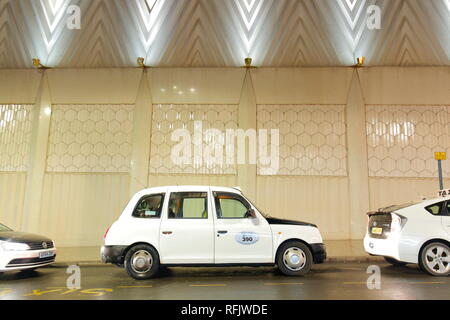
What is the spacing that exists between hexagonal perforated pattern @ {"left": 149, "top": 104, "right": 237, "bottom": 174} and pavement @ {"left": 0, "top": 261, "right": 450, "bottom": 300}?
16.9ft

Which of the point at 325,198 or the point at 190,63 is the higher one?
the point at 190,63

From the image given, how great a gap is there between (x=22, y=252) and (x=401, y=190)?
38.3 feet

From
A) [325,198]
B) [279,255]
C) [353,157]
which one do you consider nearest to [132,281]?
[279,255]

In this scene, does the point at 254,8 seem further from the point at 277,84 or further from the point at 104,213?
the point at 104,213

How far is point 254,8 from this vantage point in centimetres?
1228

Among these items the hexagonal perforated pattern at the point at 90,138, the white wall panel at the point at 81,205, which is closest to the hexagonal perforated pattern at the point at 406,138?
the hexagonal perforated pattern at the point at 90,138

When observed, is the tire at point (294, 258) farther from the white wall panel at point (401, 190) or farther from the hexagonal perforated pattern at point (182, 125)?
the white wall panel at point (401, 190)

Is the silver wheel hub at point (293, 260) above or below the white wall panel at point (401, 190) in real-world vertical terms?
below

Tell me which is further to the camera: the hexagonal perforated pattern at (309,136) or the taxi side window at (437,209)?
the hexagonal perforated pattern at (309,136)

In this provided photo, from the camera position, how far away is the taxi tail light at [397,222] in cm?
590

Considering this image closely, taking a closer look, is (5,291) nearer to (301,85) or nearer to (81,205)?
(81,205)

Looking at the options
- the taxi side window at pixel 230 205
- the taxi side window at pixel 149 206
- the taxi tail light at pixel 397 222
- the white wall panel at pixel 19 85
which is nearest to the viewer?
the taxi side window at pixel 230 205

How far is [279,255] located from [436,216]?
→ 327 cm

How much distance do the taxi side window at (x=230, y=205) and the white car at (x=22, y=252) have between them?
3.86 m
